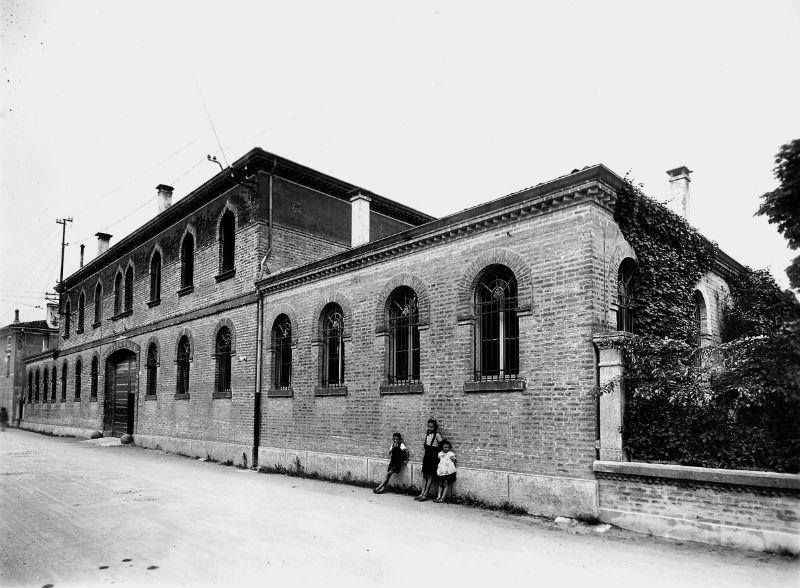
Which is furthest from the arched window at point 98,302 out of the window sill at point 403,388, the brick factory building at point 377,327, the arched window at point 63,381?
the window sill at point 403,388

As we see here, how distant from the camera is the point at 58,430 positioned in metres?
33.0

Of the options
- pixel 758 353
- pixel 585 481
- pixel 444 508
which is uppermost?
pixel 758 353

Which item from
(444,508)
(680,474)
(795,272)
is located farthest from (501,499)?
(795,272)

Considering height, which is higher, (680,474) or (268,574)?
(680,474)

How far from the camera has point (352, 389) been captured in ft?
43.7

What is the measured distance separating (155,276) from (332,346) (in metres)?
12.4

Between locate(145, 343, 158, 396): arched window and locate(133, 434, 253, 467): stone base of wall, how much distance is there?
5.90 ft

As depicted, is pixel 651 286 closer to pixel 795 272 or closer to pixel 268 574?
pixel 795 272

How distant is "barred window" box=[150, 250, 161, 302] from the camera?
23.5 metres

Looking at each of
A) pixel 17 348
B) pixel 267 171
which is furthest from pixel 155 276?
pixel 17 348

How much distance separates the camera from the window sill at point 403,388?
11.6 meters

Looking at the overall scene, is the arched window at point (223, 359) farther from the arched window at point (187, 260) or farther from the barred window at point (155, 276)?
the barred window at point (155, 276)

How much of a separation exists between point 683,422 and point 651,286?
319 cm

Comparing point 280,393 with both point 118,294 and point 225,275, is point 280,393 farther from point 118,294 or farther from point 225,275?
point 118,294
